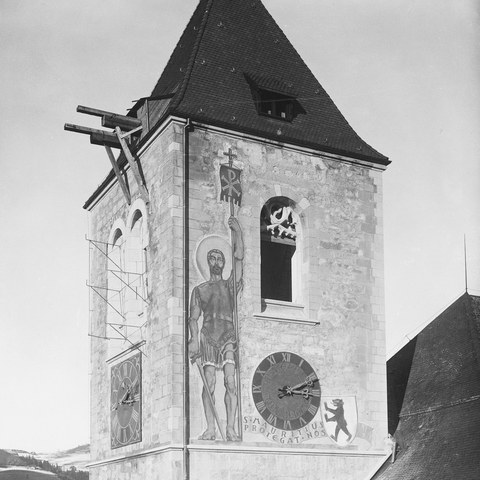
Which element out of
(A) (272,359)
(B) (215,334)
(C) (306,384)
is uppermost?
(B) (215,334)

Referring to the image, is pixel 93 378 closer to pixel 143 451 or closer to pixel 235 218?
pixel 143 451

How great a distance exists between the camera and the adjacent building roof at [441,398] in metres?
16.6

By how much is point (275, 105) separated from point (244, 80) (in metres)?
0.83

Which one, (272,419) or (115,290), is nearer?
(272,419)

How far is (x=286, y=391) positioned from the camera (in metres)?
17.6

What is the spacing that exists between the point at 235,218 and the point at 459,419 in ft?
17.5

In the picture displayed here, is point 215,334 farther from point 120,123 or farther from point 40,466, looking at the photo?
point 40,466

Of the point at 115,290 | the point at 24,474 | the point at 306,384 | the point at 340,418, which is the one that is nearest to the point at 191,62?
the point at 115,290

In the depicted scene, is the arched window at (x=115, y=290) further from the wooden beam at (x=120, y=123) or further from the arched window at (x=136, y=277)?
the wooden beam at (x=120, y=123)

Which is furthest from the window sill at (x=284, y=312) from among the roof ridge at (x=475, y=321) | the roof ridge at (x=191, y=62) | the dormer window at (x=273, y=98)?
the roof ridge at (x=191, y=62)

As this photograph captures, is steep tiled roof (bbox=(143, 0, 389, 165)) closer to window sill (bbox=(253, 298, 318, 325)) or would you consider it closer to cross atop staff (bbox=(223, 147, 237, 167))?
cross atop staff (bbox=(223, 147, 237, 167))

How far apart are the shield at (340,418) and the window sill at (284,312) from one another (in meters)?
1.48

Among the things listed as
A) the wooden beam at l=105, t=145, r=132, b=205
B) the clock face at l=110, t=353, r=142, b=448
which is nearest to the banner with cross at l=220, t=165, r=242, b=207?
the wooden beam at l=105, t=145, r=132, b=205

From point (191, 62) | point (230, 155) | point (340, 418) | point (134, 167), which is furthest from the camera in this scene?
point (191, 62)
